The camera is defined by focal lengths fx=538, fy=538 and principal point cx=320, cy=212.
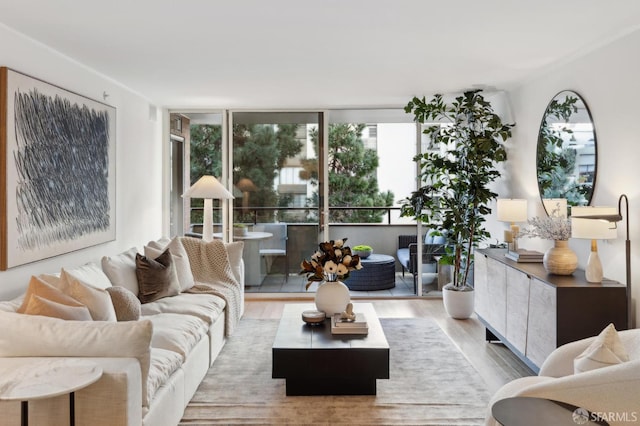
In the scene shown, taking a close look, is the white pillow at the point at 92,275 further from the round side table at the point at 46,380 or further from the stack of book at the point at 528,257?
the stack of book at the point at 528,257

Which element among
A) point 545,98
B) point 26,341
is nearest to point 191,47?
point 26,341

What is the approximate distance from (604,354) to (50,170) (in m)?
3.69

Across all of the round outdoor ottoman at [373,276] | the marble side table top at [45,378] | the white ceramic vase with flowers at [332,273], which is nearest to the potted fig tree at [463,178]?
the round outdoor ottoman at [373,276]

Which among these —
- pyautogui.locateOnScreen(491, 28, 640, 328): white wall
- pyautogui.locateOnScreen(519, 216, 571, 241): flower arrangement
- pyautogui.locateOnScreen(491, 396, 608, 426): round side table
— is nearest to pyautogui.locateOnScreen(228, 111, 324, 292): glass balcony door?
pyautogui.locateOnScreen(491, 28, 640, 328): white wall

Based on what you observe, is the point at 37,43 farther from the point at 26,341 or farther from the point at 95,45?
the point at 26,341

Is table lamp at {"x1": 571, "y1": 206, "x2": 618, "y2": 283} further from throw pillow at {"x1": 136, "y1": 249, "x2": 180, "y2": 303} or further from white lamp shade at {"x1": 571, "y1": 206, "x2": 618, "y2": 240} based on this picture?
throw pillow at {"x1": 136, "y1": 249, "x2": 180, "y2": 303}

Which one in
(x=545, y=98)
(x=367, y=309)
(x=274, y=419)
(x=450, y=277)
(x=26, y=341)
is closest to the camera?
(x=26, y=341)

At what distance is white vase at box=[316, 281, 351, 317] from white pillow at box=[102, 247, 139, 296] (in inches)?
60.4

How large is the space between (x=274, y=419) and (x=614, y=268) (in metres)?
2.58

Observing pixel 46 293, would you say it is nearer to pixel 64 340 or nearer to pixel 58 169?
pixel 64 340

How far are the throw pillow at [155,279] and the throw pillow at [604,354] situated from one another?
3235mm

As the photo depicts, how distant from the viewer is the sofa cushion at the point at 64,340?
2.48 m

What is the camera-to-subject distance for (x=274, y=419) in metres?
3.26

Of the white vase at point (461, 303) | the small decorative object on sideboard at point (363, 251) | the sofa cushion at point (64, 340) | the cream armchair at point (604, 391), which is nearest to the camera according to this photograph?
the cream armchair at point (604, 391)
